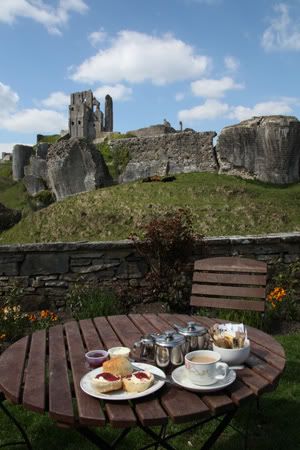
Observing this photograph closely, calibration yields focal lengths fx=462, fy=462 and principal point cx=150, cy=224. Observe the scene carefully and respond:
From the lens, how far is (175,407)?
1.77m

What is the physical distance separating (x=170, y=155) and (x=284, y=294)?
452 inches

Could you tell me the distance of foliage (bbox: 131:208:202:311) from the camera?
18.0 ft

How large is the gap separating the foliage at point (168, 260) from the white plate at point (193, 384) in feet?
11.2

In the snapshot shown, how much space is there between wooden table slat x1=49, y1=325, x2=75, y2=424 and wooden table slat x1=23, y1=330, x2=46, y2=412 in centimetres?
3

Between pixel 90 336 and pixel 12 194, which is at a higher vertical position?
pixel 12 194

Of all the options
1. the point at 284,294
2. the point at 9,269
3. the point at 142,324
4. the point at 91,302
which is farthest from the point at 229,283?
the point at 9,269

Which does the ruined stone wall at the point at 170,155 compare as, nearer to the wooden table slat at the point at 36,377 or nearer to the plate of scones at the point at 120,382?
the wooden table slat at the point at 36,377

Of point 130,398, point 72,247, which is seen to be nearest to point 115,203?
point 72,247

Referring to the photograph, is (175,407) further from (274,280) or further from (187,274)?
(274,280)

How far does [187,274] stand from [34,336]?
3.00m

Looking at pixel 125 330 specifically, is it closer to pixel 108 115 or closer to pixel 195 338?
pixel 195 338

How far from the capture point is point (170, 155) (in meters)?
16.2

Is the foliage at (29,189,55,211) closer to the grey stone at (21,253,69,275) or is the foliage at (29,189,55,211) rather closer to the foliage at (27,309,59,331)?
the grey stone at (21,253,69,275)

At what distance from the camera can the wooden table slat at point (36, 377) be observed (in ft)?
6.02
